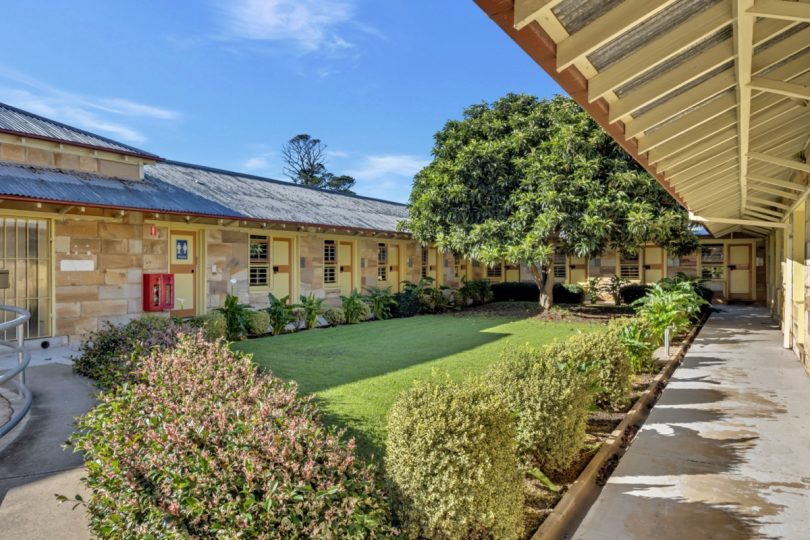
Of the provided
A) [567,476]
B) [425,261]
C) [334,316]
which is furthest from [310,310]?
[567,476]

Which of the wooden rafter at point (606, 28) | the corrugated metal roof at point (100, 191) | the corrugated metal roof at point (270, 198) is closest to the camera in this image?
the wooden rafter at point (606, 28)

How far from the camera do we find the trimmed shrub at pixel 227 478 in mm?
2410

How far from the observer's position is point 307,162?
52.7m

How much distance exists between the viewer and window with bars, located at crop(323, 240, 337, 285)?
1492 centimetres

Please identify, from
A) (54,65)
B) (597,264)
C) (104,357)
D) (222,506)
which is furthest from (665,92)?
(54,65)

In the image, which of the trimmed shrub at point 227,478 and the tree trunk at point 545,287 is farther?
the tree trunk at point 545,287

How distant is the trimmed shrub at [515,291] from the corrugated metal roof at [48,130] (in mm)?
14905

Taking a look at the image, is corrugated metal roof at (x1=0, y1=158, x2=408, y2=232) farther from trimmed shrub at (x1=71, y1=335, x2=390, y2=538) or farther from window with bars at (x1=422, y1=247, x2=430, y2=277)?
trimmed shrub at (x1=71, y1=335, x2=390, y2=538)

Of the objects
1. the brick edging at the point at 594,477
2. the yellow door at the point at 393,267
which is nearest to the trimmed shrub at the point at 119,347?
the brick edging at the point at 594,477

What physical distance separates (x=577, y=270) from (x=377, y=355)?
1494 centimetres

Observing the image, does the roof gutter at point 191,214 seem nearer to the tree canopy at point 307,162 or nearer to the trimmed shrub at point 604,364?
the trimmed shrub at point 604,364

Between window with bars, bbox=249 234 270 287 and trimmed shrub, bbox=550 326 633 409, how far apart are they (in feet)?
29.5

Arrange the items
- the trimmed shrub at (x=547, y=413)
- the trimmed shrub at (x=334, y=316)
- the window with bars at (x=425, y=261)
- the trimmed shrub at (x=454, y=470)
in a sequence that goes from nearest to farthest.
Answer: the trimmed shrub at (x=454, y=470)
the trimmed shrub at (x=547, y=413)
the trimmed shrub at (x=334, y=316)
the window with bars at (x=425, y=261)

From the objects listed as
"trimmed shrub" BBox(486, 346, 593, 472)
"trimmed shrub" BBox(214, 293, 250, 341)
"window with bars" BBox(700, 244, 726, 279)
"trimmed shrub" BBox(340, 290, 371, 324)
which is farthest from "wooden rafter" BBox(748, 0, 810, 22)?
"window with bars" BBox(700, 244, 726, 279)
